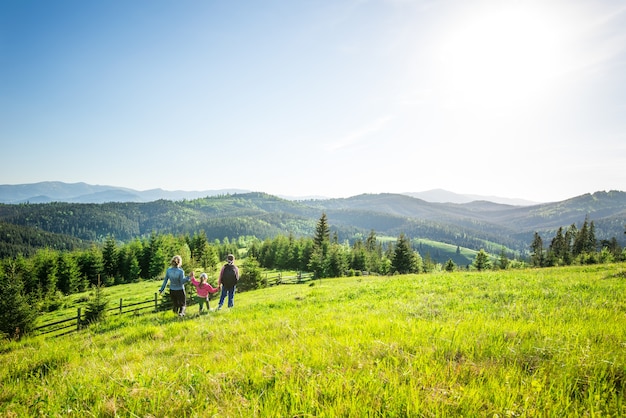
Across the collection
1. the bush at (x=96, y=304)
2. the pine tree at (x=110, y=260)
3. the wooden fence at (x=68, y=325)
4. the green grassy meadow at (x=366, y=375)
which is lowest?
the pine tree at (x=110, y=260)

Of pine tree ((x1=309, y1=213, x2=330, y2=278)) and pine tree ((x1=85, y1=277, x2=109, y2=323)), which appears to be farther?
pine tree ((x1=309, y1=213, x2=330, y2=278))

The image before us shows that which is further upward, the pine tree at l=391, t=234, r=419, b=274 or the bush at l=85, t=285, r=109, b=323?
the bush at l=85, t=285, r=109, b=323

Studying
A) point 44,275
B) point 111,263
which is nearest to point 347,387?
point 44,275

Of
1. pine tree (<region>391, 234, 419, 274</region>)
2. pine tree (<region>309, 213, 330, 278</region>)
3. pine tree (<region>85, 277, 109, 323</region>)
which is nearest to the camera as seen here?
pine tree (<region>85, 277, 109, 323</region>)

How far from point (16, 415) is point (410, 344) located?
470 cm

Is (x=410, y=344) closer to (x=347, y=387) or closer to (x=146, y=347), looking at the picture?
(x=347, y=387)

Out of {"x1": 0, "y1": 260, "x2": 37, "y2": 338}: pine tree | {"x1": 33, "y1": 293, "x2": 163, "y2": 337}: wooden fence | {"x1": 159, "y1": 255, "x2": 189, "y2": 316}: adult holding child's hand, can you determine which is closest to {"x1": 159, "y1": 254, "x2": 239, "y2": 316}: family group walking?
{"x1": 159, "y1": 255, "x2": 189, "y2": 316}: adult holding child's hand

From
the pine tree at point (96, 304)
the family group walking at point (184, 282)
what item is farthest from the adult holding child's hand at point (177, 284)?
the pine tree at point (96, 304)

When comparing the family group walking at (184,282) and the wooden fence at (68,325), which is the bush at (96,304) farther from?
the family group walking at (184,282)

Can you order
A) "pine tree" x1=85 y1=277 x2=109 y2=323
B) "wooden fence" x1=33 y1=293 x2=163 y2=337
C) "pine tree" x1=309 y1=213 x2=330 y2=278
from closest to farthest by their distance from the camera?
"wooden fence" x1=33 y1=293 x2=163 y2=337 < "pine tree" x1=85 y1=277 x2=109 y2=323 < "pine tree" x1=309 y1=213 x2=330 y2=278

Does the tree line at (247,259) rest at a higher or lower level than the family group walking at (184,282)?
lower

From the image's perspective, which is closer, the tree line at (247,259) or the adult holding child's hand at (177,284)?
the adult holding child's hand at (177,284)

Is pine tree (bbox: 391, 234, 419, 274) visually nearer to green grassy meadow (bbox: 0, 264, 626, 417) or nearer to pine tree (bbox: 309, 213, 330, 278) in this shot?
pine tree (bbox: 309, 213, 330, 278)

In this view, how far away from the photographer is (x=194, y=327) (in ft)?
24.2
